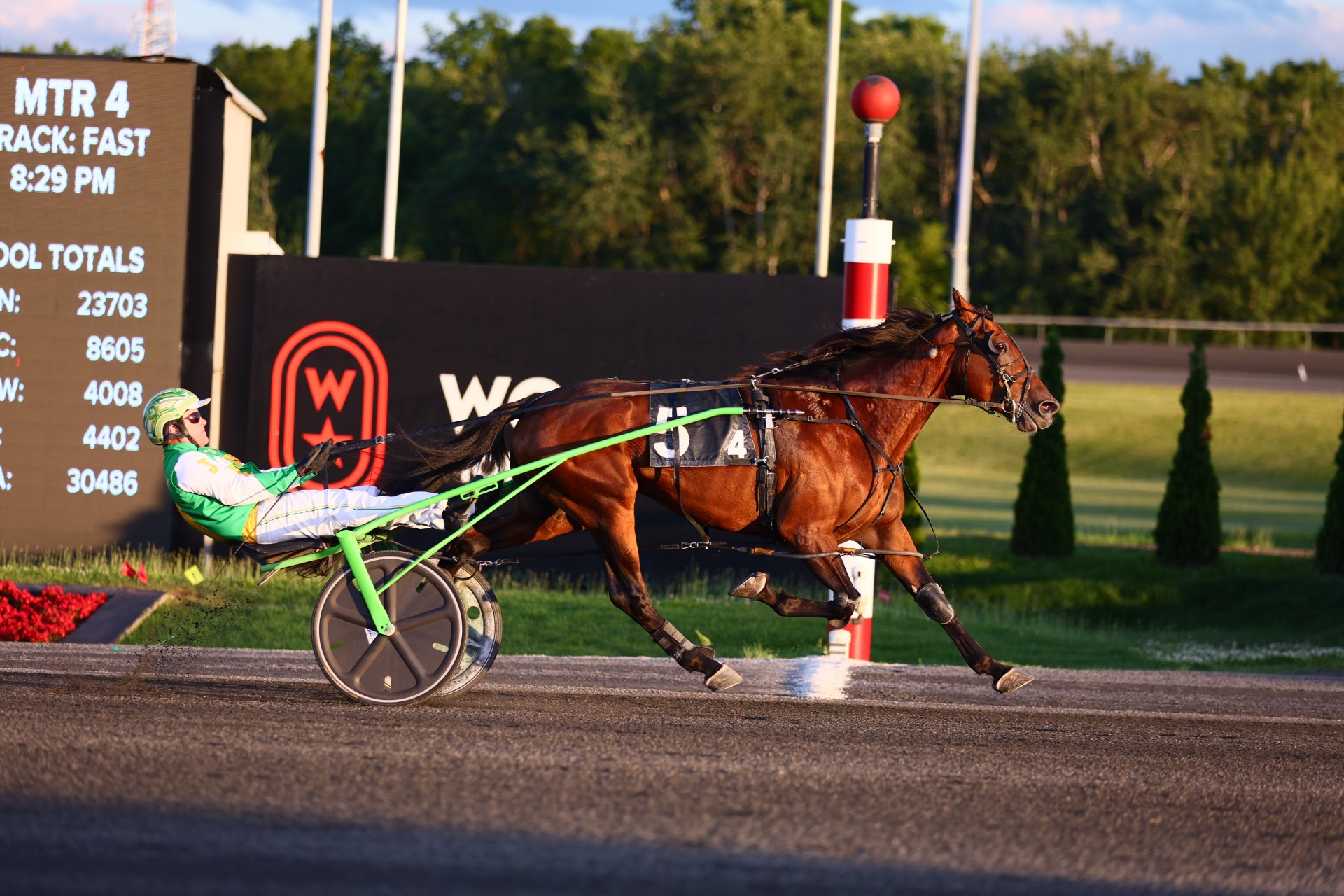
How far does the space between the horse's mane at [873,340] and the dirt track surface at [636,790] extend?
4.99ft

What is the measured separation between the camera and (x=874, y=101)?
8.20m

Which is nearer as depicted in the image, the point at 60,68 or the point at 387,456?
the point at 387,456

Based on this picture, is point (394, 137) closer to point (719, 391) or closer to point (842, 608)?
point (719, 391)

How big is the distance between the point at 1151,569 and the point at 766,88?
88.9ft

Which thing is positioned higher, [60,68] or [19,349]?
[60,68]

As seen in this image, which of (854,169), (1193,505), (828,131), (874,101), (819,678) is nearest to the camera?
(819,678)

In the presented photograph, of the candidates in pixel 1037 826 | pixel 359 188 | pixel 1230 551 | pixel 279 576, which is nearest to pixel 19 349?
pixel 279 576

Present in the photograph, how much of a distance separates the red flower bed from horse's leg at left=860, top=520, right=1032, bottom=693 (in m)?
4.37

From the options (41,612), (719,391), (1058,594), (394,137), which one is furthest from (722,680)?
(394,137)

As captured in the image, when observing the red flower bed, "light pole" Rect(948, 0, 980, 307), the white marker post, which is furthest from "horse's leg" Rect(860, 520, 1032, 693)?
the white marker post

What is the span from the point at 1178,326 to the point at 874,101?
1195 inches

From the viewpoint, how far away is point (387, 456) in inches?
258

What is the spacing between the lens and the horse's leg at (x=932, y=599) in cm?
622

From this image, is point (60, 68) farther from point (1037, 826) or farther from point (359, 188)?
point (359, 188)
